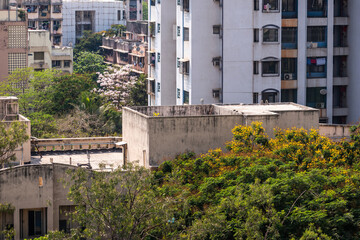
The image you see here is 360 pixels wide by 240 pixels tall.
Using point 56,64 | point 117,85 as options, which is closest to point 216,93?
point 117,85

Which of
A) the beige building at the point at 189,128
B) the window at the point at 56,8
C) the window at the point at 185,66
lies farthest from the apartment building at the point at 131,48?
the beige building at the point at 189,128

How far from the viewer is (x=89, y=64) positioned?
352ft

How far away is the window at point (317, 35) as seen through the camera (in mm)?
59438

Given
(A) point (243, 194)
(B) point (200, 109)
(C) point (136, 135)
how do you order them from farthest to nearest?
(B) point (200, 109), (C) point (136, 135), (A) point (243, 194)

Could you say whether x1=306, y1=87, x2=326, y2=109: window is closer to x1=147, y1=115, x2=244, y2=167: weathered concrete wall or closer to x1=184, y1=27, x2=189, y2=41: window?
x1=184, y1=27, x2=189, y2=41: window

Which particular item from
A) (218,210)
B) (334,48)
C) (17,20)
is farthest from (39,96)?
(218,210)

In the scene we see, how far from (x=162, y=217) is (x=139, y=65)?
76.3 metres

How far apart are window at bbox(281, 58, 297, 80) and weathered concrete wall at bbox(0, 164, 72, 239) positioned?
2902 centimetres

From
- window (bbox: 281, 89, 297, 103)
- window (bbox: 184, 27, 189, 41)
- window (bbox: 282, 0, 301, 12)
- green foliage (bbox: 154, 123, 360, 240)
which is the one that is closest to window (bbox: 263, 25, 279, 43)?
window (bbox: 282, 0, 301, 12)

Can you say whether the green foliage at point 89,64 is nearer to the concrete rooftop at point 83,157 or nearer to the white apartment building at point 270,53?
the white apartment building at point 270,53

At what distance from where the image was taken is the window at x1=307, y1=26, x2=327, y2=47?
59438 mm

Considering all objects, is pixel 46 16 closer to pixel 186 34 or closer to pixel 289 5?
pixel 186 34

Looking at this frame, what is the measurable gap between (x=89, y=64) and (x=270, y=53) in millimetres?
52696

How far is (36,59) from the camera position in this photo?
81.0 metres
